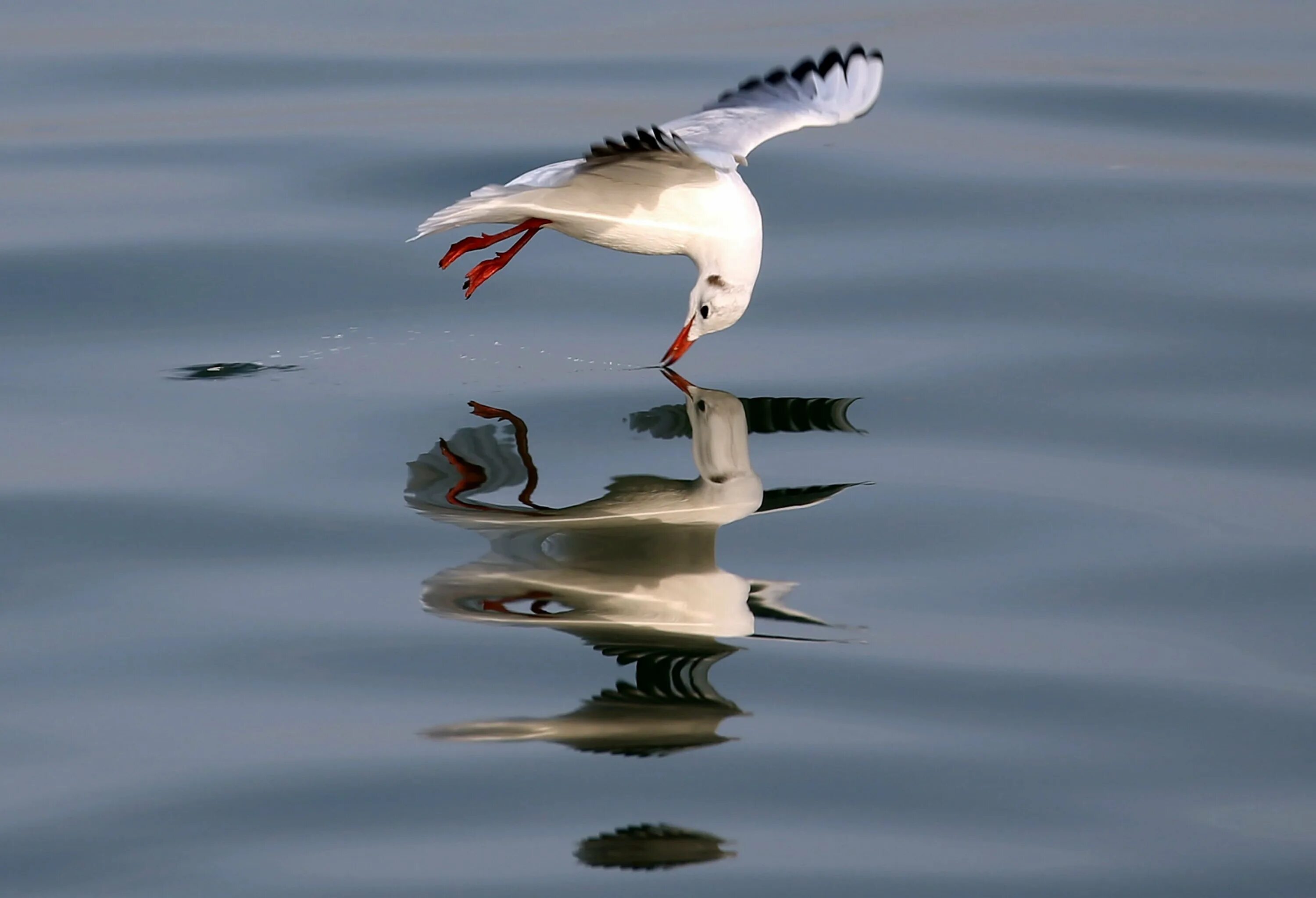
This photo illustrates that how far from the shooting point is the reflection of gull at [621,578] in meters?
4.21

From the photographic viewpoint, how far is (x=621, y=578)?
494 cm

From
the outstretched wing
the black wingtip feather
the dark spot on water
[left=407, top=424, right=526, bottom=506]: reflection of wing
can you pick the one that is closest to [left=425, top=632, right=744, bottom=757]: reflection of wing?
[left=407, top=424, right=526, bottom=506]: reflection of wing

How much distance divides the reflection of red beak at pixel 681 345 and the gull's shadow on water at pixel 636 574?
0.73 feet

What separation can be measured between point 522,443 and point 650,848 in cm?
244

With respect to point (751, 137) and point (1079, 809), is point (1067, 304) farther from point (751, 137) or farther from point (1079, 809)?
point (1079, 809)

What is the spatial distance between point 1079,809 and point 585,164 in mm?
3086

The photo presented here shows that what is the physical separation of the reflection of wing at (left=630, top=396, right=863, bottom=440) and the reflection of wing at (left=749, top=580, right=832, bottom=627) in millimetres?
1245

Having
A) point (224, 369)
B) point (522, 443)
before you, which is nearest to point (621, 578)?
point (522, 443)

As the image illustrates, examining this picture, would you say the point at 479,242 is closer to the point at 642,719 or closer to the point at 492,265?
the point at 492,265

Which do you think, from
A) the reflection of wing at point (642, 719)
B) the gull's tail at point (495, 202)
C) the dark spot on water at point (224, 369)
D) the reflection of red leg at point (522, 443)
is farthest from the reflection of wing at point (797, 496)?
the dark spot on water at point (224, 369)

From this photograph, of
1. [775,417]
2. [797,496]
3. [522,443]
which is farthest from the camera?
[775,417]

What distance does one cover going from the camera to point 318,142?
9.92 m

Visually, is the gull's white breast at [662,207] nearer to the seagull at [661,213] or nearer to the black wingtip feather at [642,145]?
the seagull at [661,213]

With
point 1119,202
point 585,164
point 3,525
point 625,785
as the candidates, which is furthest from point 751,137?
point 625,785
